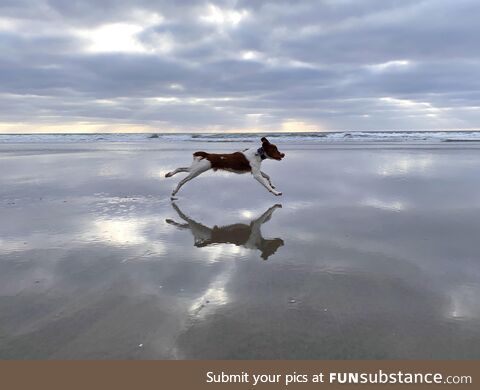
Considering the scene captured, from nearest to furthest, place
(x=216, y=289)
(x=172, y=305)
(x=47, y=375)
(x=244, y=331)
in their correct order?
(x=47, y=375) < (x=244, y=331) < (x=172, y=305) < (x=216, y=289)

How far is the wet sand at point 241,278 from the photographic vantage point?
2.92 m

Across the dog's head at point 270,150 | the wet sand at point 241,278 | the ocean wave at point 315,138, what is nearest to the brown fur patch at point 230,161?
the dog's head at point 270,150

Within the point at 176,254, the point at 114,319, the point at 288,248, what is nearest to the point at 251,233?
the point at 288,248

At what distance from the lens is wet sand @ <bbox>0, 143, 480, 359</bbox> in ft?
9.59

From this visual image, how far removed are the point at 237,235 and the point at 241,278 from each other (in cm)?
169

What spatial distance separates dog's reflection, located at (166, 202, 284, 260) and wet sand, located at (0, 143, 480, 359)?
26mm

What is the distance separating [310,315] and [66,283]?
2299mm

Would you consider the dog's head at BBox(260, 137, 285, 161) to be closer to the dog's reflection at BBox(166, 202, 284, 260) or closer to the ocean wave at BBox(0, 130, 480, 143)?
the dog's reflection at BBox(166, 202, 284, 260)

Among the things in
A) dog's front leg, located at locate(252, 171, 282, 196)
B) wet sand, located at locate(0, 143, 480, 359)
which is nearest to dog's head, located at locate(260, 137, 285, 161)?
dog's front leg, located at locate(252, 171, 282, 196)

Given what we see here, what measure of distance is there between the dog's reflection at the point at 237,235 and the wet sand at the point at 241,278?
0.03m

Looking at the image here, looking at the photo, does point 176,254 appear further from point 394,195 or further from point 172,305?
point 394,195

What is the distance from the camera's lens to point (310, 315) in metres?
3.32

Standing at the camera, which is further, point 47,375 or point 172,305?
point 172,305

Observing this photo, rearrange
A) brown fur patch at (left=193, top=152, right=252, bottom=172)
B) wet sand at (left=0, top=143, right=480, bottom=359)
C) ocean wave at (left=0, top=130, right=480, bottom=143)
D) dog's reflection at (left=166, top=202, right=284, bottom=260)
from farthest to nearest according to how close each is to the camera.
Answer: ocean wave at (left=0, top=130, right=480, bottom=143), brown fur patch at (left=193, top=152, right=252, bottom=172), dog's reflection at (left=166, top=202, right=284, bottom=260), wet sand at (left=0, top=143, right=480, bottom=359)
